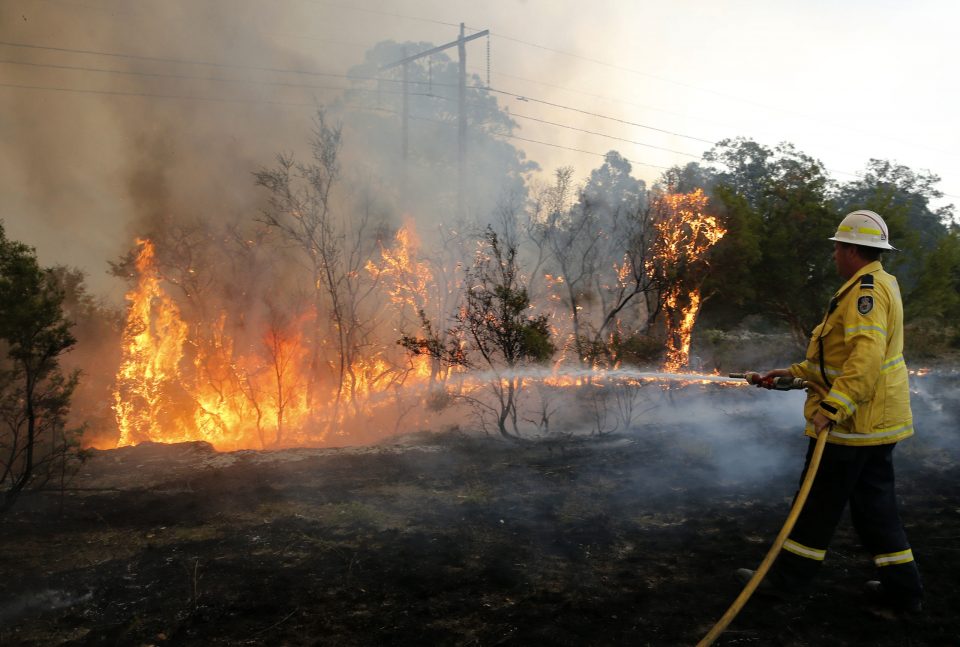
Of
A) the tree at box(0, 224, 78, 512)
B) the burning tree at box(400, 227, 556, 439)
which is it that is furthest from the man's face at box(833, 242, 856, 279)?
the tree at box(0, 224, 78, 512)

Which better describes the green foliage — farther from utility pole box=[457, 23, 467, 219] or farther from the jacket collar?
the jacket collar

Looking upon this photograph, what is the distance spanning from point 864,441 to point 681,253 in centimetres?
710

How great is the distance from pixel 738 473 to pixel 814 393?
2768mm

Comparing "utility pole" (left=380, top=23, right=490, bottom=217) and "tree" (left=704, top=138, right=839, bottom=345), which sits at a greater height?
"utility pole" (left=380, top=23, right=490, bottom=217)

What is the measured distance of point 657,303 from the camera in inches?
393

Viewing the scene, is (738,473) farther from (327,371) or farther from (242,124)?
(242,124)

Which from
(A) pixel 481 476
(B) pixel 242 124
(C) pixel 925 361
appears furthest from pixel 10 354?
(C) pixel 925 361

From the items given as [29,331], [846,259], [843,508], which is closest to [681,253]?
[846,259]

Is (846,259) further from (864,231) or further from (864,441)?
(864,441)

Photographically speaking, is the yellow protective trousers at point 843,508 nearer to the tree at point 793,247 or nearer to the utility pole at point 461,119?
the tree at point 793,247

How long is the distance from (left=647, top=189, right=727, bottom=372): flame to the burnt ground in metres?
3.71

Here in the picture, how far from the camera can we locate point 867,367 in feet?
10.2

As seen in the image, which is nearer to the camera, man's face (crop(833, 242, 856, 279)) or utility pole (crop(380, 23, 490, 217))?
man's face (crop(833, 242, 856, 279))

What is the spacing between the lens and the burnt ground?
3.07m
